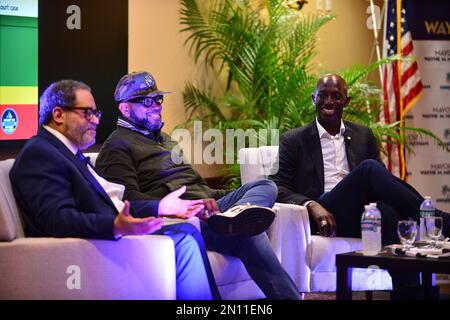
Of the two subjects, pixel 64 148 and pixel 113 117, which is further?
pixel 113 117

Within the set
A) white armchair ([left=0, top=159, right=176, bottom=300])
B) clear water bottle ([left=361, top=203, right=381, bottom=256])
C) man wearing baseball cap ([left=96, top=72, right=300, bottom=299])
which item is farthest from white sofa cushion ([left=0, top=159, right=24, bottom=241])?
clear water bottle ([left=361, top=203, right=381, bottom=256])

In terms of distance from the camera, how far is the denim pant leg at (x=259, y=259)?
371 centimetres

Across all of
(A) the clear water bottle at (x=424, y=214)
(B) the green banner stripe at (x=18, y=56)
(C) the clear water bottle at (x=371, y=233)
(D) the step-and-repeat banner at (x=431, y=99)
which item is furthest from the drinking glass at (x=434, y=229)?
(D) the step-and-repeat banner at (x=431, y=99)

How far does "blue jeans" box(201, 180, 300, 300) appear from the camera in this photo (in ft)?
12.2

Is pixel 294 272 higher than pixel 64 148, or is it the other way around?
pixel 64 148

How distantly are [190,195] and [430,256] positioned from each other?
1349mm

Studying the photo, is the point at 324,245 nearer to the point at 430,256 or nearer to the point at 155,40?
the point at 430,256

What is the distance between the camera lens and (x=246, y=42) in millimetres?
6418

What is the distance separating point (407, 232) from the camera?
3885 millimetres

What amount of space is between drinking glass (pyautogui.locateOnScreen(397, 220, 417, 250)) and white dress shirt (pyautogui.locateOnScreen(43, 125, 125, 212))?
136 cm

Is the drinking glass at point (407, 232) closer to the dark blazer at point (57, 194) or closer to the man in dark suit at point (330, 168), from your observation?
the man in dark suit at point (330, 168)

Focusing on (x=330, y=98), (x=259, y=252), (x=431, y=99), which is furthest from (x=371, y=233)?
(x=431, y=99)

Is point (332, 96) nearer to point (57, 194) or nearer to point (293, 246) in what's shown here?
point (293, 246)
